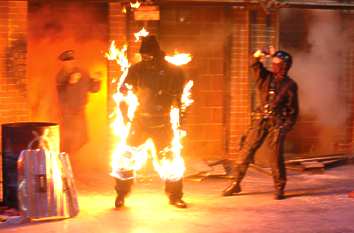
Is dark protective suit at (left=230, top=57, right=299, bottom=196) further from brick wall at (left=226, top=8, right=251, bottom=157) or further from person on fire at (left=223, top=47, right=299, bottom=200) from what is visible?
brick wall at (left=226, top=8, right=251, bottom=157)

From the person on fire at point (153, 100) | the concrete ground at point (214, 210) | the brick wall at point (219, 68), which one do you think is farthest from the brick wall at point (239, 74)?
the person on fire at point (153, 100)

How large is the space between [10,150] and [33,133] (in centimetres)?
34

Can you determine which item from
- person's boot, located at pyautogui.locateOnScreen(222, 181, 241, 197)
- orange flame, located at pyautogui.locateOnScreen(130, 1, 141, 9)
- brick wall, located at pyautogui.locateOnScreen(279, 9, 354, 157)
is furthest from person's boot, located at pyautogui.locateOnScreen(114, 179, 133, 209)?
brick wall, located at pyautogui.locateOnScreen(279, 9, 354, 157)

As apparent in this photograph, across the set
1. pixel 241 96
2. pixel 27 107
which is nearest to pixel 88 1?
Answer: pixel 27 107

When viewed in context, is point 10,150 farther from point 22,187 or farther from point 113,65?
point 113,65

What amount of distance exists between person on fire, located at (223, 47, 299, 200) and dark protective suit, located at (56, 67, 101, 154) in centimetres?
275

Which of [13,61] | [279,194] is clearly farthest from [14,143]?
Answer: [279,194]

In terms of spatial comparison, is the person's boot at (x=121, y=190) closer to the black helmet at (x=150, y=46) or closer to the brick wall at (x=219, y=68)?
the black helmet at (x=150, y=46)

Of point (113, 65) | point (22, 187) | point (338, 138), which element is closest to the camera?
point (22, 187)

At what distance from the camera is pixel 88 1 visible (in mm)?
10148

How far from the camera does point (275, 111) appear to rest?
8.84 metres

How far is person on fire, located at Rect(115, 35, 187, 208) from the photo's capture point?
8.29m

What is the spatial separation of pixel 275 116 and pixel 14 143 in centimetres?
327

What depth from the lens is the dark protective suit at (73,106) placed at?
10.5 metres
